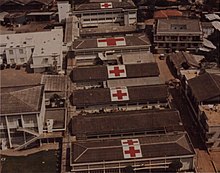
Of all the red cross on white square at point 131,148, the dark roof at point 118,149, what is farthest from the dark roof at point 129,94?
the red cross on white square at point 131,148

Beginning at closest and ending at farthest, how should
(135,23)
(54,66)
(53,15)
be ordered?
(54,66)
(135,23)
(53,15)

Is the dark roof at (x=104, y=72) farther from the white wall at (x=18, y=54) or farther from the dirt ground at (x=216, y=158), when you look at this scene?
the dirt ground at (x=216, y=158)

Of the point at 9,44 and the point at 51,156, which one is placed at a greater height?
the point at 9,44

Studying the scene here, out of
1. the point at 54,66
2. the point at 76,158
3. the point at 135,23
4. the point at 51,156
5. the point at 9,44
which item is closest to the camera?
the point at 76,158

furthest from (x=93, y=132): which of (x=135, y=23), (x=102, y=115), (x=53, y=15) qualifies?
(x=53, y=15)

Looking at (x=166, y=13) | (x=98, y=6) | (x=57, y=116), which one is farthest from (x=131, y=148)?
(x=98, y=6)

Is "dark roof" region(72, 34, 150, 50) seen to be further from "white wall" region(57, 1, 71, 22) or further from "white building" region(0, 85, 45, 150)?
"white building" region(0, 85, 45, 150)

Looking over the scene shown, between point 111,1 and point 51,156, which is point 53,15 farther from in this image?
point 51,156
